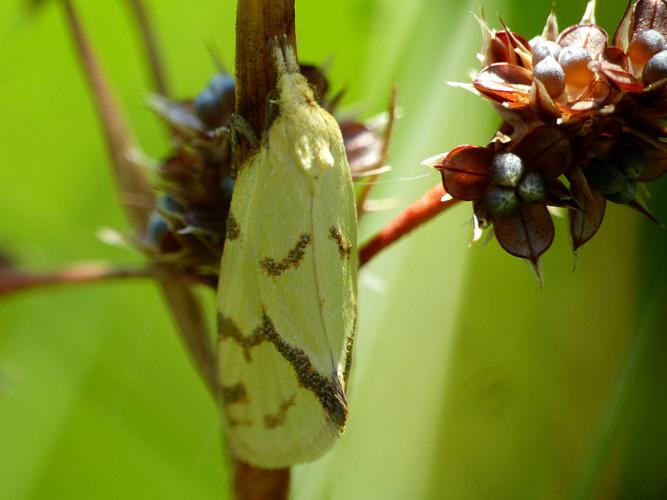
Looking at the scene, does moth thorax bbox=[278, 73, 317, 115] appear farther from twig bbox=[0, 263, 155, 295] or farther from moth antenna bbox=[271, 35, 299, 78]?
twig bbox=[0, 263, 155, 295]

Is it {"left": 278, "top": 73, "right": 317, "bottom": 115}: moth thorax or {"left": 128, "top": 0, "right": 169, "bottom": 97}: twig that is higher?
{"left": 278, "top": 73, "right": 317, "bottom": 115}: moth thorax

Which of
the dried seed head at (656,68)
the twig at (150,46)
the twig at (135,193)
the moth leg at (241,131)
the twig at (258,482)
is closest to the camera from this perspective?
the dried seed head at (656,68)

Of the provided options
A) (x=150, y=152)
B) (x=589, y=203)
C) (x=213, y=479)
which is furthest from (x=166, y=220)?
(x=150, y=152)

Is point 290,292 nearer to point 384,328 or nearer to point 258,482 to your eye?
point 258,482

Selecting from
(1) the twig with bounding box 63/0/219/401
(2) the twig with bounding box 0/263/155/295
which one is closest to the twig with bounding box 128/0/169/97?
(1) the twig with bounding box 63/0/219/401

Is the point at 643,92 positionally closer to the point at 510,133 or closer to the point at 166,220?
the point at 510,133

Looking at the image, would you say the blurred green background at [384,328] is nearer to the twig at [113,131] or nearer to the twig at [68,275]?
the twig at [68,275]

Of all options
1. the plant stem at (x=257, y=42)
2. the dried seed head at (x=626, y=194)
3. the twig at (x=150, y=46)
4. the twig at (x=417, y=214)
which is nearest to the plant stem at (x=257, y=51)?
the plant stem at (x=257, y=42)
